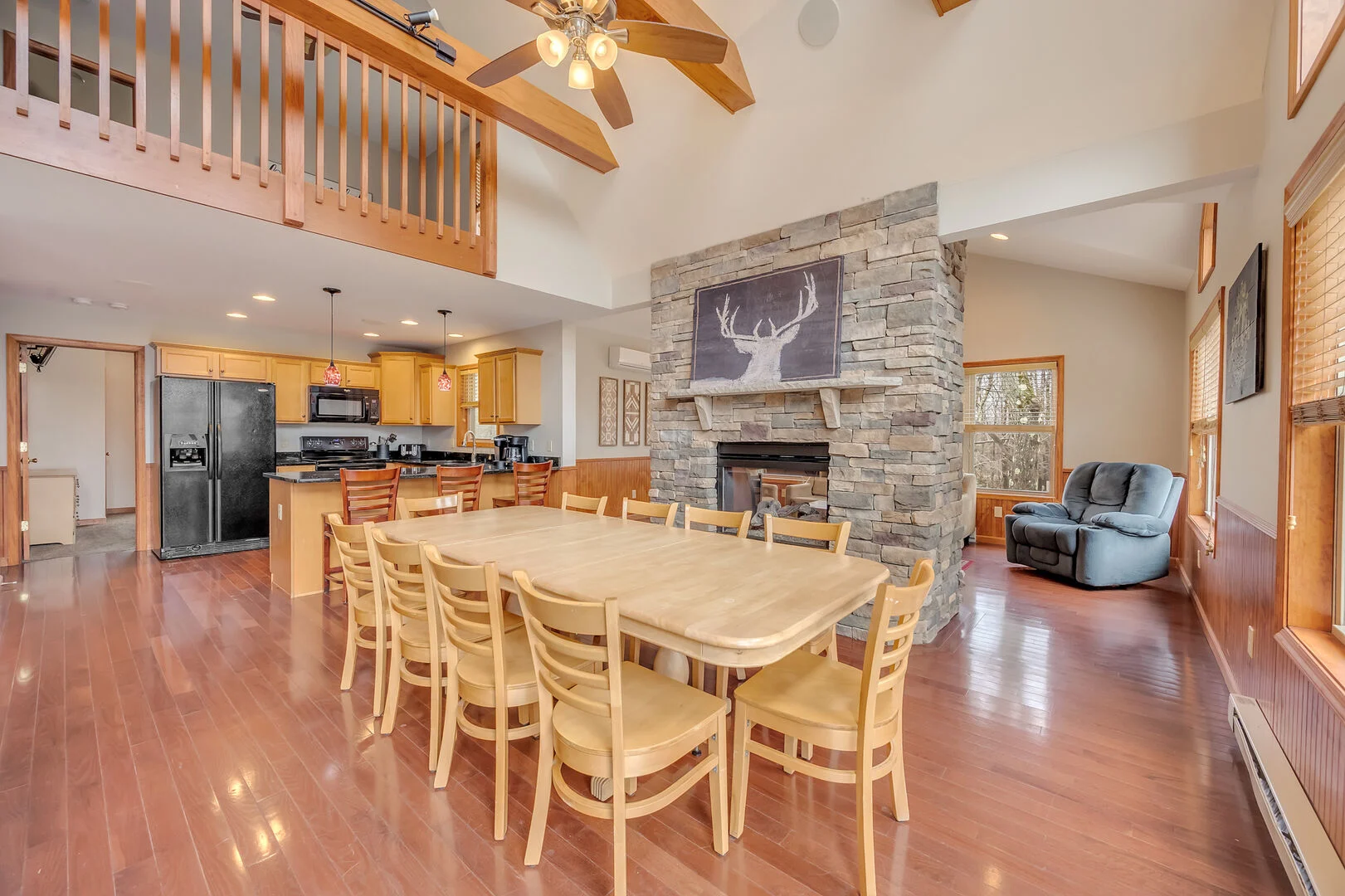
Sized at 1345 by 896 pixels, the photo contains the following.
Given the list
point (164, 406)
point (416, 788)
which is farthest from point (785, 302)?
point (164, 406)

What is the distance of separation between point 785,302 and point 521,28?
3054 mm

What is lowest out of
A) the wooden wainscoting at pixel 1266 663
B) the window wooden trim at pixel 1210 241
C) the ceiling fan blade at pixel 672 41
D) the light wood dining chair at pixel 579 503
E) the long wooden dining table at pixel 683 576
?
the wooden wainscoting at pixel 1266 663

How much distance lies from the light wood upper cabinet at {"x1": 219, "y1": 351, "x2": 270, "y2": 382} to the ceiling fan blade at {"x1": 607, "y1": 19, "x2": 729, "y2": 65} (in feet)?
19.3

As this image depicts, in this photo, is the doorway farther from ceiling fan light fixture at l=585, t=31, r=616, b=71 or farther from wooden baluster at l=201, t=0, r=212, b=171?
ceiling fan light fixture at l=585, t=31, r=616, b=71

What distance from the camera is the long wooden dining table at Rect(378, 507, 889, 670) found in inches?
56.2

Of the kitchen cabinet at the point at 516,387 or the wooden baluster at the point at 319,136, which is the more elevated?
the wooden baluster at the point at 319,136

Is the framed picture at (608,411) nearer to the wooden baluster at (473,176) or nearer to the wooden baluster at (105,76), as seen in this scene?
the wooden baluster at (473,176)

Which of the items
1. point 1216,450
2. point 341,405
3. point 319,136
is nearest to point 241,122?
point 319,136

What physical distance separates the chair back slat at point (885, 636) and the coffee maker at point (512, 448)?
488 cm

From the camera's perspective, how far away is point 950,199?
3.16m

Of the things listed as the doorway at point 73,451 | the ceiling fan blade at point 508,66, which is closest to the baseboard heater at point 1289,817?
the ceiling fan blade at point 508,66

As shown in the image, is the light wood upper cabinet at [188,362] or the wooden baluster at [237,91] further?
the light wood upper cabinet at [188,362]

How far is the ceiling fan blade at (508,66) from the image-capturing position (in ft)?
8.05

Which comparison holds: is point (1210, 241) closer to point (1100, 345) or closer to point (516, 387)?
point (1100, 345)
